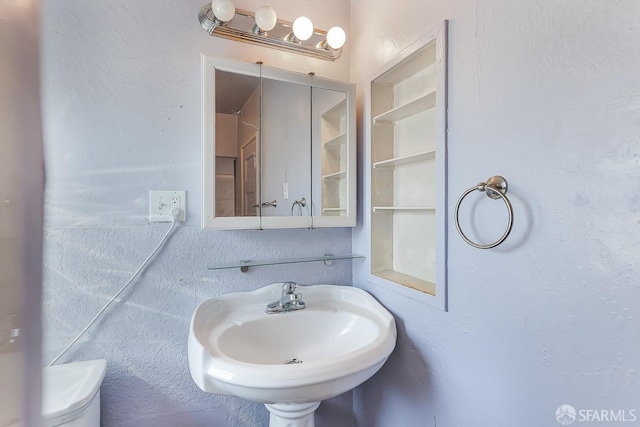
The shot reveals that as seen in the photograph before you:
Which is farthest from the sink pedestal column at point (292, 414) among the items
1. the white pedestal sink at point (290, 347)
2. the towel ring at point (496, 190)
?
the towel ring at point (496, 190)

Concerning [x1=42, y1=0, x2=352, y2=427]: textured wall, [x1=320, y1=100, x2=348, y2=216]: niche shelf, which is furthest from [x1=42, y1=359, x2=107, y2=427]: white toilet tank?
[x1=320, y1=100, x2=348, y2=216]: niche shelf

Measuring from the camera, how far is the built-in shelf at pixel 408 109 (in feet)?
3.10

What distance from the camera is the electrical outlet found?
0.98 m

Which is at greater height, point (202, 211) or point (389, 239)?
point (202, 211)

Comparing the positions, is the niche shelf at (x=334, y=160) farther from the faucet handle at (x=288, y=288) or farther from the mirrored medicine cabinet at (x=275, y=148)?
the faucet handle at (x=288, y=288)

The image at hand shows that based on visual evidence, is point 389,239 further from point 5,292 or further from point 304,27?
point 5,292

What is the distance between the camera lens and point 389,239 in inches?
47.8

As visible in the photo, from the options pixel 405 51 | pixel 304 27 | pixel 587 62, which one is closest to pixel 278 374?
pixel 587 62

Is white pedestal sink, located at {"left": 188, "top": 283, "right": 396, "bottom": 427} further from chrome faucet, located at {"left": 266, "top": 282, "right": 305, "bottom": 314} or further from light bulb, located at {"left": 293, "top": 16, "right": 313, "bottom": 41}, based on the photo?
Answer: light bulb, located at {"left": 293, "top": 16, "right": 313, "bottom": 41}

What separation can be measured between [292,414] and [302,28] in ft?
4.42

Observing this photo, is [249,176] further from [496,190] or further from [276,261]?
[496,190]

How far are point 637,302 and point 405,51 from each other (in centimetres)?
87

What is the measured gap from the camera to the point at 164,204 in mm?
991

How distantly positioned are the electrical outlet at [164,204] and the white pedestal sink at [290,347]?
13.5 inches
